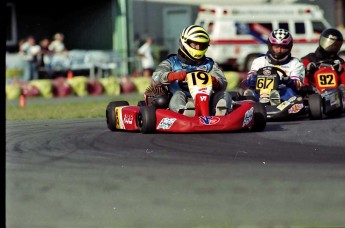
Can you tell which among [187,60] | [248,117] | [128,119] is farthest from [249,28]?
[248,117]

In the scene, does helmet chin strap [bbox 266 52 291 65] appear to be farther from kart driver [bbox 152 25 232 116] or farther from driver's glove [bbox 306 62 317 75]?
kart driver [bbox 152 25 232 116]

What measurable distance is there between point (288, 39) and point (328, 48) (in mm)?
1376

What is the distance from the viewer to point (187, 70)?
10.6 meters

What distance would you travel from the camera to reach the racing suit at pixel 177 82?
33.2 ft

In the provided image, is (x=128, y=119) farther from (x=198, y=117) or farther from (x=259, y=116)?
(x=259, y=116)

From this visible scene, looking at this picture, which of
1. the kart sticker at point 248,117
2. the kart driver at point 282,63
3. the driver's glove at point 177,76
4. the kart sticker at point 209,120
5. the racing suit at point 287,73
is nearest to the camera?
the kart sticker at point 209,120

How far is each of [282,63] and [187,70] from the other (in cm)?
Result: 211

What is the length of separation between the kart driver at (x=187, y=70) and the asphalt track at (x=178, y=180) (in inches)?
18.8

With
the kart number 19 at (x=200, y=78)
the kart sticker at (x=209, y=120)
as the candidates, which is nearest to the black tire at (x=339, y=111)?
the kart number 19 at (x=200, y=78)

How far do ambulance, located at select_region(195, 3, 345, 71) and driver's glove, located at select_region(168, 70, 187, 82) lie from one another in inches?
613

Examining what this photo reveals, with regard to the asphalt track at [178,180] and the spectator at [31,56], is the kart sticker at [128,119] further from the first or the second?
the spectator at [31,56]

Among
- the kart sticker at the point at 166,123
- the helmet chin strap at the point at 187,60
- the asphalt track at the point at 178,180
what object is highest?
the helmet chin strap at the point at 187,60

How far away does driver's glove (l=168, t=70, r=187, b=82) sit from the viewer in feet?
33.4

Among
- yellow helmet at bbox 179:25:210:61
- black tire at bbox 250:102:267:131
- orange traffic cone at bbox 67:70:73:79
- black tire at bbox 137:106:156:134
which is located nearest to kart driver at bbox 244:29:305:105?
yellow helmet at bbox 179:25:210:61
